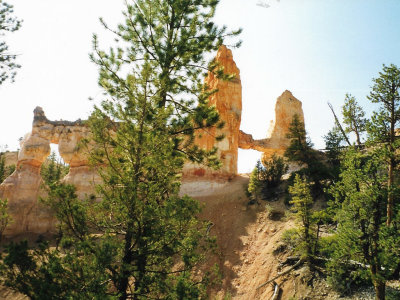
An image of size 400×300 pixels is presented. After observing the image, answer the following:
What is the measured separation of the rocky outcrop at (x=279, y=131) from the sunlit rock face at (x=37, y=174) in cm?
1900

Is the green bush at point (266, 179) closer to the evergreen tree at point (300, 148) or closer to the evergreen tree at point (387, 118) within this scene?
the evergreen tree at point (300, 148)

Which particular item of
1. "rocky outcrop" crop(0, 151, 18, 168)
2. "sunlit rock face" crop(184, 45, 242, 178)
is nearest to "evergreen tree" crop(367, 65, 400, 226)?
"sunlit rock face" crop(184, 45, 242, 178)

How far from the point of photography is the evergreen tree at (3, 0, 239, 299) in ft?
20.4

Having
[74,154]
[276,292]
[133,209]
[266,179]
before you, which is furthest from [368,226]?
[74,154]

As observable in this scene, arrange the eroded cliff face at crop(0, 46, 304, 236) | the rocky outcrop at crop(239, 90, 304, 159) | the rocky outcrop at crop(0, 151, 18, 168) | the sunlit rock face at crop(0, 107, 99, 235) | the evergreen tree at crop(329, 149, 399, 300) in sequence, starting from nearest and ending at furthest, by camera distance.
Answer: the evergreen tree at crop(329, 149, 399, 300), the sunlit rock face at crop(0, 107, 99, 235), the eroded cliff face at crop(0, 46, 304, 236), the rocky outcrop at crop(239, 90, 304, 159), the rocky outcrop at crop(0, 151, 18, 168)

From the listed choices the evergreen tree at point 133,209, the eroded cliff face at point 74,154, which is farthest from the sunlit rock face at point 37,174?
the evergreen tree at point 133,209

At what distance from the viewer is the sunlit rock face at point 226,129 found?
3078 cm

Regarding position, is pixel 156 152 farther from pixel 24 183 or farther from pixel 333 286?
pixel 24 183

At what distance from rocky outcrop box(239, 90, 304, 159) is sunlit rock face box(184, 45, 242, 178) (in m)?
3.29

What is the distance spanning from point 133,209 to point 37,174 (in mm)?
26546

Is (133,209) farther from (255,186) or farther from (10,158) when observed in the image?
(10,158)

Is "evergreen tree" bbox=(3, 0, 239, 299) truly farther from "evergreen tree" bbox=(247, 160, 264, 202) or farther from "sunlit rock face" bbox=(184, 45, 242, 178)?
"sunlit rock face" bbox=(184, 45, 242, 178)

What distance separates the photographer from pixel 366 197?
10414 mm

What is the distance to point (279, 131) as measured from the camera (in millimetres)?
37750
